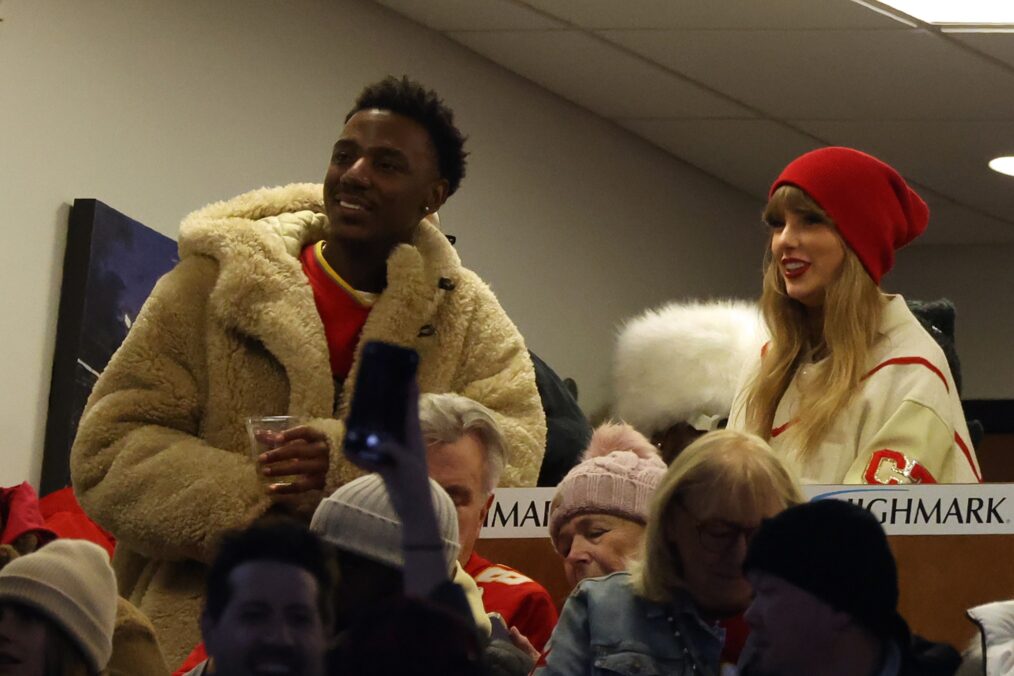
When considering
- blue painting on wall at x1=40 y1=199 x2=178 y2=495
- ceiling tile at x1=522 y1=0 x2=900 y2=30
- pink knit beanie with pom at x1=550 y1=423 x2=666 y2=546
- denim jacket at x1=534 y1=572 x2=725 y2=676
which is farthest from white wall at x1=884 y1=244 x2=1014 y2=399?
denim jacket at x1=534 y1=572 x2=725 y2=676

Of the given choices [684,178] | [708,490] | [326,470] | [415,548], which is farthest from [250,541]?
[684,178]

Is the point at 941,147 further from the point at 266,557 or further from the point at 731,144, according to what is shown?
the point at 266,557

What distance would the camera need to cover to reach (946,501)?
2.46 m

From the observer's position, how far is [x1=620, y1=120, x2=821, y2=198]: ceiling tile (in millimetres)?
6027

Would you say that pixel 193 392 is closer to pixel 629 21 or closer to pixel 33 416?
pixel 33 416

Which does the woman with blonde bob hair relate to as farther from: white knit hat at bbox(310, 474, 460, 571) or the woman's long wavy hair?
the woman's long wavy hair

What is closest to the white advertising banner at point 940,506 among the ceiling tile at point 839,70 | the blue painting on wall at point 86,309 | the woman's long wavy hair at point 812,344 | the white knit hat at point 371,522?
the woman's long wavy hair at point 812,344

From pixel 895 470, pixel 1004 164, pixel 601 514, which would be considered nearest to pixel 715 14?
pixel 1004 164

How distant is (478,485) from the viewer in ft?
7.77

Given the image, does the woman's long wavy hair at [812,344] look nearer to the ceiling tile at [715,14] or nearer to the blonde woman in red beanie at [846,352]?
the blonde woman in red beanie at [846,352]

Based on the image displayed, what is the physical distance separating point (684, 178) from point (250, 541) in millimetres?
5315

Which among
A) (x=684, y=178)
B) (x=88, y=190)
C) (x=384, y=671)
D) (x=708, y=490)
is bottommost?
(x=384, y=671)

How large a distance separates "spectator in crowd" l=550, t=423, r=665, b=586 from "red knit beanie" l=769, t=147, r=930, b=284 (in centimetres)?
58

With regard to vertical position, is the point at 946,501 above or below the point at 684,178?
below
